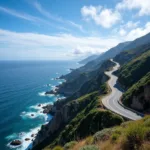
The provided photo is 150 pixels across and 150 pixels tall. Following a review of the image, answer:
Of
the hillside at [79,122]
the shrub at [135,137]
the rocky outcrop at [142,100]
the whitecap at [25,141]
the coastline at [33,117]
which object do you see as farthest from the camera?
the coastline at [33,117]

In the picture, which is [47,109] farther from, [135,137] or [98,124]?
[135,137]

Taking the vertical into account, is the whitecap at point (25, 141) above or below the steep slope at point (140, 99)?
below

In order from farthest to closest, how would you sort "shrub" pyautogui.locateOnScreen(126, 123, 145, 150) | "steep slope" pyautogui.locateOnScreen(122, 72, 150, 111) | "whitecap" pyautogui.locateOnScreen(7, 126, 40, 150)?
"whitecap" pyautogui.locateOnScreen(7, 126, 40, 150)
"steep slope" pyautogui.locateOnScreen(122, 72, 150, 111)
"shrub" pyautogui.locateOnScreen(126, 123, 145, 150)

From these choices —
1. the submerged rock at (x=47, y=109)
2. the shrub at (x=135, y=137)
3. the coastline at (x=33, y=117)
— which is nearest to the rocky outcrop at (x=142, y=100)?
the shrub at (x=135, y=137)

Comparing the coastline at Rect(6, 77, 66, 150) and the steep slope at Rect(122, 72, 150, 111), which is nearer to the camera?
the steep slope at Rect(122, 72, 150, 111)

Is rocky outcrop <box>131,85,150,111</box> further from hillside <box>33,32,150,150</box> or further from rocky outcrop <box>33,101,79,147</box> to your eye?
rocky outcrop <box>33,101,79,147</box>

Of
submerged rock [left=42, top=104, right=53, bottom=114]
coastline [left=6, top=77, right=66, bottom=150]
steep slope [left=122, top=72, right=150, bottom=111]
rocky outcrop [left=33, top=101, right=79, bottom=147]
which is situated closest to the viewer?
steep slope [left=122, top=72, right=150, bottom=111]

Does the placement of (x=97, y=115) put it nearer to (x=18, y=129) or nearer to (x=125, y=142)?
(x=125, y=142)

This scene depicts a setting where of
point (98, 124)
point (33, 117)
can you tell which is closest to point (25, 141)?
point (33, 117)

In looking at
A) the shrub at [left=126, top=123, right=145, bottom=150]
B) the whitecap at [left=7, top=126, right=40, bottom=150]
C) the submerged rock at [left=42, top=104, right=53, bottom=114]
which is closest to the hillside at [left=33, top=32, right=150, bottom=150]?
the shrub at [left=126, top=123, right=145, bottom=150]

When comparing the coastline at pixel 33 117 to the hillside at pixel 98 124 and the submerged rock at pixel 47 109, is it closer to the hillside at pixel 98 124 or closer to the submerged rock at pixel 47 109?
the submerged rock at pixel 47 109
